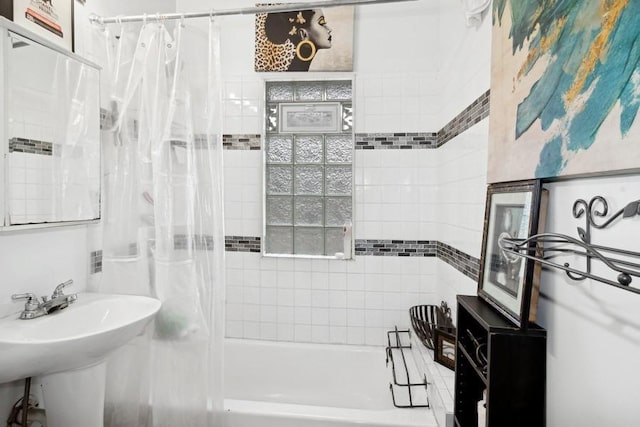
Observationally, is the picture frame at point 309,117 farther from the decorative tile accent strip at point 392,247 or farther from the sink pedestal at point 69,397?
the sink pedestal at point 69,397

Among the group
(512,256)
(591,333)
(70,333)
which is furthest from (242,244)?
(591,333)

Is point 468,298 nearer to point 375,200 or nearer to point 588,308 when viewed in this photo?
point 588,308

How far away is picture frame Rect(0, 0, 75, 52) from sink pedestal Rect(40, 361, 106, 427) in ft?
4.69

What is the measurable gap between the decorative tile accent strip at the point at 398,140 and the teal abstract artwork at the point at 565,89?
3.47 feet

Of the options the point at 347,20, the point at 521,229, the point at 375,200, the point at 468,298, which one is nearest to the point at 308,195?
the point at 375,200

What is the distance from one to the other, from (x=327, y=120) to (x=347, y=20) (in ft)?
2.23

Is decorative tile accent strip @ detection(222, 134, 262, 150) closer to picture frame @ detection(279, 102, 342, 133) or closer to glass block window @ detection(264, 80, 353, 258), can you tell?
glass block window @ detection(264, 80, 353, 258)

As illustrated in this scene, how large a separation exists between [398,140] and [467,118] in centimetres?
67

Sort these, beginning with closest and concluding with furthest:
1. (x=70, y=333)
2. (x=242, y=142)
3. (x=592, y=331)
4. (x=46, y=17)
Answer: (x=592, y=331), (x=70, y=333), (x=46, y=17), (x=242, y=142)

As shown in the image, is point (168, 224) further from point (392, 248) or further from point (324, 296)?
point (392, 248)

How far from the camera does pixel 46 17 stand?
149cm

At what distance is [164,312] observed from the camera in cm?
166

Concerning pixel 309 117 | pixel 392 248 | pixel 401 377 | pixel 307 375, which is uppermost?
pixel 309 117

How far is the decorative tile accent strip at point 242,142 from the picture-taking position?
2.48 meters
